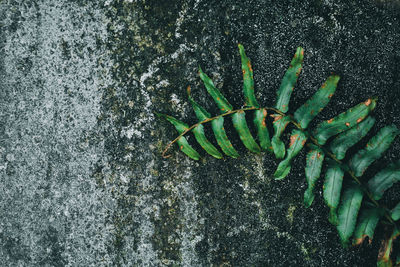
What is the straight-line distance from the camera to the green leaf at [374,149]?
1519 millimetres

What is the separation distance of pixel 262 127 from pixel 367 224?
62cm

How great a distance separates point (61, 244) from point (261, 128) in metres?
1.13

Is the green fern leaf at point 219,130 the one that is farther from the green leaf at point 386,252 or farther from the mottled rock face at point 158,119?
the green leaf at point 386,252

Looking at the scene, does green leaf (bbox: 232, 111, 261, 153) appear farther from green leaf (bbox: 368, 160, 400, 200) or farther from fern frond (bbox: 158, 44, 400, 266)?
green leaf (bbox: 368, 160, 400, 200)

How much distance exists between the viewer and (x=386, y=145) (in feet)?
4.98

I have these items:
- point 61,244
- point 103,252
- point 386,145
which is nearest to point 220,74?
point 386,145

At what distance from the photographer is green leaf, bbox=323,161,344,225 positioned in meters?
1.51

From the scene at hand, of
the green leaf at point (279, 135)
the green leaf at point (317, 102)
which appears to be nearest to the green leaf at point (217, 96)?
the green leaf at point (279, 135)

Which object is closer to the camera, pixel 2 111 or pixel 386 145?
pixel 386 145

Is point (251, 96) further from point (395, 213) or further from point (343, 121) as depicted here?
point (395, 213)

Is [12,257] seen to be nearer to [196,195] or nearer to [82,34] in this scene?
[196,195]

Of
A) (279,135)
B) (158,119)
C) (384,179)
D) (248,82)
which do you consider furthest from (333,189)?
(158,119)

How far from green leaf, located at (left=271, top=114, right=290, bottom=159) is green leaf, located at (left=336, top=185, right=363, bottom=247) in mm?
346

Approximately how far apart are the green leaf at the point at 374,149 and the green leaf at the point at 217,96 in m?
0.62
